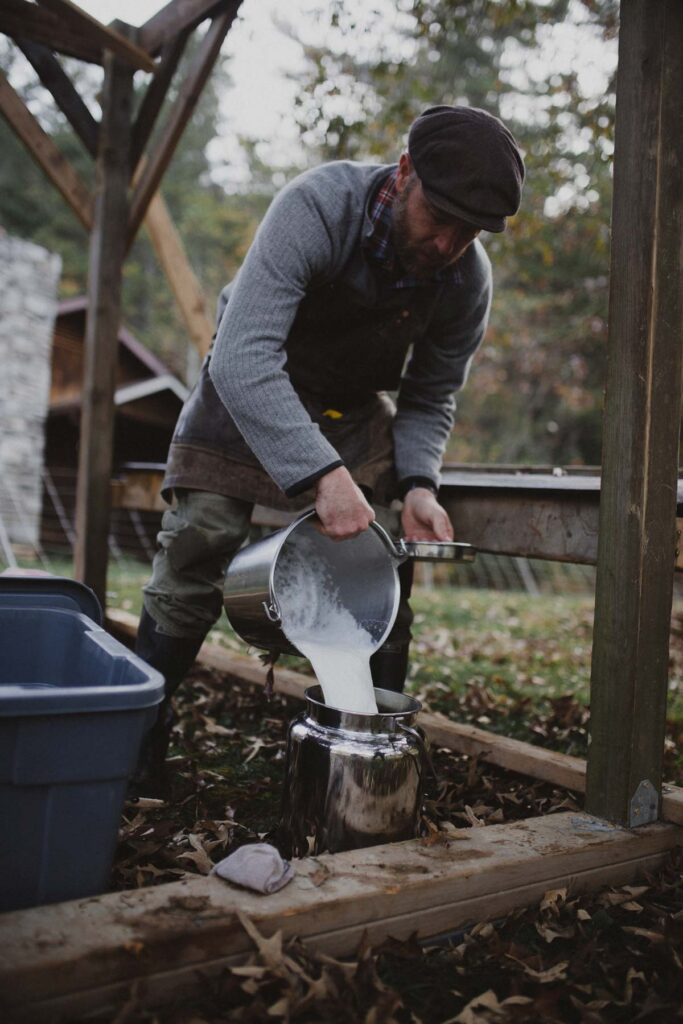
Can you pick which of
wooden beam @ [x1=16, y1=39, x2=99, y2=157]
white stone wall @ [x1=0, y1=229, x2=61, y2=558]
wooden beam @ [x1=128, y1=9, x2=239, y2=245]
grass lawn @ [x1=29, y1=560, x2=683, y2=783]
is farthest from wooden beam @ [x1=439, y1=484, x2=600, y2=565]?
white stone wall @ [x1=0, y1=229, x2=61, y2=558]

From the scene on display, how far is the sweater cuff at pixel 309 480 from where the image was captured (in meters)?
2.02

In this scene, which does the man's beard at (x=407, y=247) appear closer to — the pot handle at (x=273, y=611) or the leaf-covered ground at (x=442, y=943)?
the pot handle at (x=273, y=611)

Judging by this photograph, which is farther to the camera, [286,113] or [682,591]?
[682,591]

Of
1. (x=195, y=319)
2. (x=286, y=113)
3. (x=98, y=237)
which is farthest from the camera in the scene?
(x=286, y=113)

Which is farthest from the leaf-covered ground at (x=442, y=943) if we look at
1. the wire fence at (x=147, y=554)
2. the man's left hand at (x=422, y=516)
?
the wire fence at (x=147, y=554)

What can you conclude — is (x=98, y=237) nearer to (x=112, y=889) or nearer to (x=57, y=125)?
(x=112, y=889)

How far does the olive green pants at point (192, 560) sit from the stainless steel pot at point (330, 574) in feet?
0.77

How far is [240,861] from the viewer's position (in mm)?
1627

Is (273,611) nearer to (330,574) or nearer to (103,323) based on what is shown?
(330,574)

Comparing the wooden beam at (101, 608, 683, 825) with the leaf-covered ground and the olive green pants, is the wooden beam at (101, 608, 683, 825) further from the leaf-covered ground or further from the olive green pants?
the olive green pants

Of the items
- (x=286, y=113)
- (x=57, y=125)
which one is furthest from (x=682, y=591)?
(x=57, y=125)

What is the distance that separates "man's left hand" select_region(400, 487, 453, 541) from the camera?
8.41ft

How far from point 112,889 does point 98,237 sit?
10.6ft

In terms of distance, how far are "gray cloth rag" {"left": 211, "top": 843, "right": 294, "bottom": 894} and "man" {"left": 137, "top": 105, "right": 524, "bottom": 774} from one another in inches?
28.8
